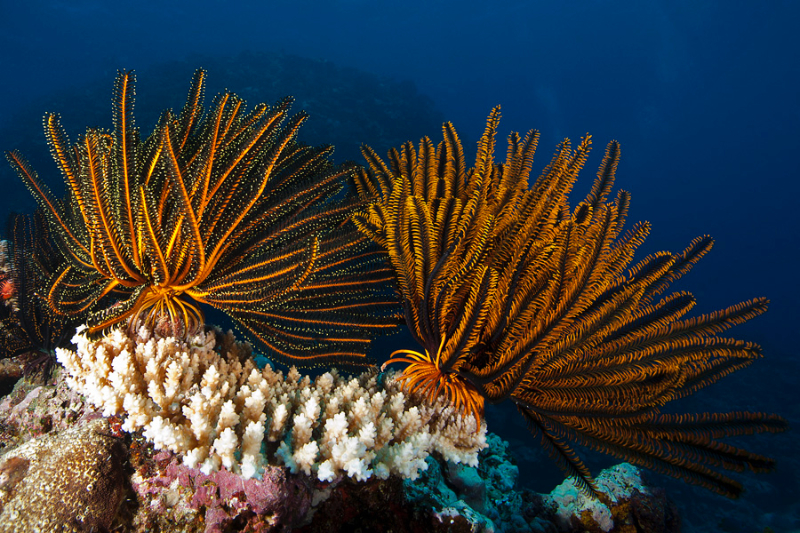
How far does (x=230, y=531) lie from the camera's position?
1500 millimetres

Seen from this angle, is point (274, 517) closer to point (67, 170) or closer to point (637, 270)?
point (67, 170)

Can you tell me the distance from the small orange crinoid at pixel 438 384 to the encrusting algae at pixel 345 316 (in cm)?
1

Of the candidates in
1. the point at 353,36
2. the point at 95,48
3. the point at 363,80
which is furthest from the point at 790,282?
the point at 95,48

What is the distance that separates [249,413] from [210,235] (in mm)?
991

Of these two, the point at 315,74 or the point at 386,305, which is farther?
the point at 315,74

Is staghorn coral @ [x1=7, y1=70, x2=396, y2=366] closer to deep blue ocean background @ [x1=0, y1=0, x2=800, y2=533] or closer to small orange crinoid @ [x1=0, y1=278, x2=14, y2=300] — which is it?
small orange crinoid @ [x1=0, y1=278, x2=14, y2=300]

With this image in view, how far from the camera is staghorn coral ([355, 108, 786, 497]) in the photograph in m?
1.71

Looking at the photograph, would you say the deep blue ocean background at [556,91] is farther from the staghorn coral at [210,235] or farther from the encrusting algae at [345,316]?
the encrusting algae at [345,316]

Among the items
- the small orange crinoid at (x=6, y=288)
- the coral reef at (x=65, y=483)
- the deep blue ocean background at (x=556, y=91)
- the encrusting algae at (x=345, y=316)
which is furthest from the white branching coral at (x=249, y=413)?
the deep blue ocean background at (x=556, y=91)

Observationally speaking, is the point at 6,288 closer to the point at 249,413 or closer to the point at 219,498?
the point at 249,413

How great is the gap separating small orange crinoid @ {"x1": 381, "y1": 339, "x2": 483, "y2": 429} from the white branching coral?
0.06 metres

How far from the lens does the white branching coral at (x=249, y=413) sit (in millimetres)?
1608

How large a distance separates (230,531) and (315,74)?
34763mm

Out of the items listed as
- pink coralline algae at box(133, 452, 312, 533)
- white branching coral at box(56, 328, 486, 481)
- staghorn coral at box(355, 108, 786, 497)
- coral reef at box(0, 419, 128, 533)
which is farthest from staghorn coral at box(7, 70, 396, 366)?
pink coralline algae at box(133, 452, 312, 533)
